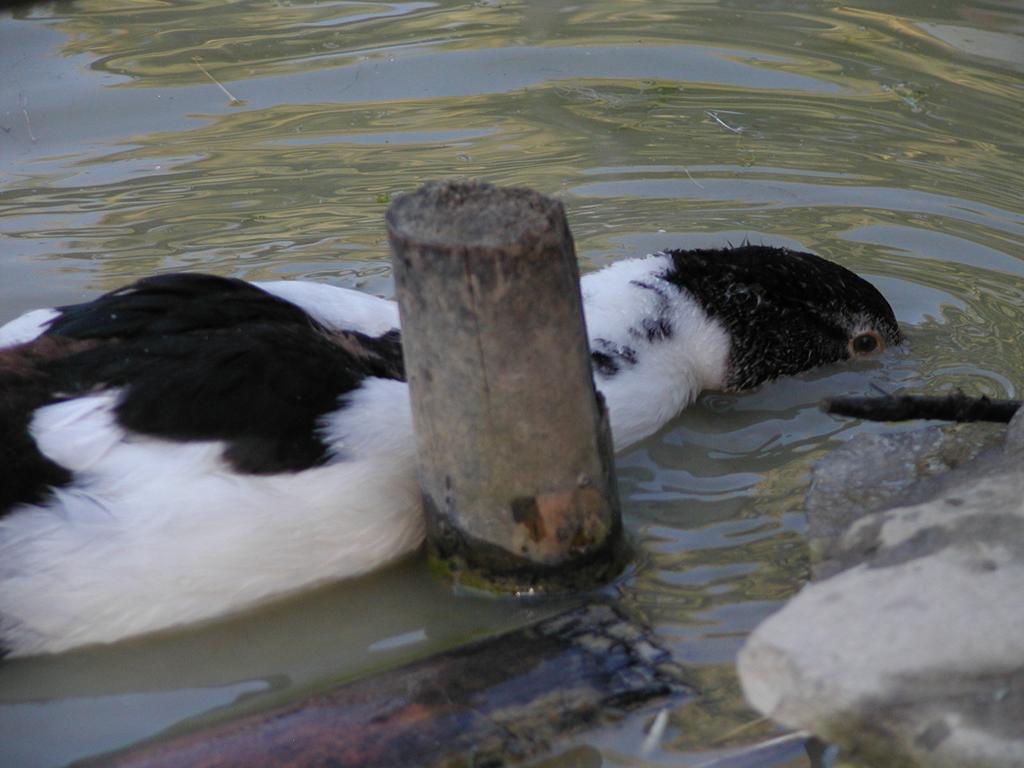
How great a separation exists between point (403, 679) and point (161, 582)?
25.2 inches

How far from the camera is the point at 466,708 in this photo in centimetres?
314

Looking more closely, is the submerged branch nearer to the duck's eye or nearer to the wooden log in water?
the wooden log in water

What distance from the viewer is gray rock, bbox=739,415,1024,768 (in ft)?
8.87

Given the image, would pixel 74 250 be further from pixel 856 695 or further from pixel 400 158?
pixel 856 695

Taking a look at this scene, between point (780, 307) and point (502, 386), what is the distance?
73.0 inches

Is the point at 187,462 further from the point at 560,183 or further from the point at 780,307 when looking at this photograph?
the point at 560,183

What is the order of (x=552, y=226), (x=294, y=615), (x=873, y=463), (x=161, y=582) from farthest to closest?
(x=873, y=463) < (x=294, y=615) < (x=161, y=582) < (x=552, y=226)

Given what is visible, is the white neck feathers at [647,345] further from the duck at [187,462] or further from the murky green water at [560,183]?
the duck at [187,462]

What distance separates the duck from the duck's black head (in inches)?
51.3

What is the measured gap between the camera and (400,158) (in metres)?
6.87

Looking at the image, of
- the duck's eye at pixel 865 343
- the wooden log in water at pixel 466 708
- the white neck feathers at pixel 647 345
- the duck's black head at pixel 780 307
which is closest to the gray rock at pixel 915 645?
the wooden log in water at pixel 466 708

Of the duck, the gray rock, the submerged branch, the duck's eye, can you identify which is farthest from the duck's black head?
the gray rock

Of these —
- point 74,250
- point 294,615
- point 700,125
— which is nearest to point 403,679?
point 294,615

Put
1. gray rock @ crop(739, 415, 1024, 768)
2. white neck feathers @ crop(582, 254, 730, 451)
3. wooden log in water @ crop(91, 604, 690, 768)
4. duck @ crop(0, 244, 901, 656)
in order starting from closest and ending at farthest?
gray rock @ crop(739, 415, 1024, 768), wooden log in water @ crop(91, 604, 690, 768), duck @ crop(0, 244, 901, 656), white neck feathers @ crop(582, 254, 730, 451)
